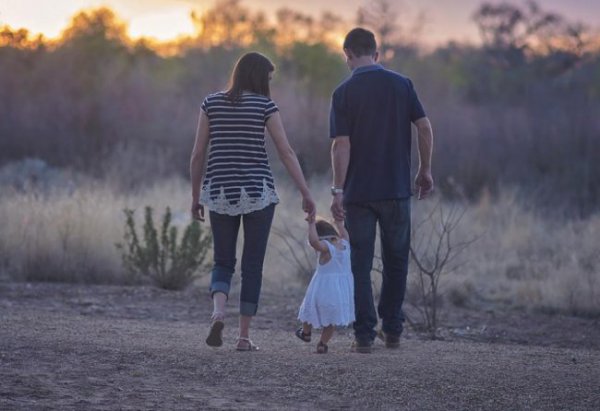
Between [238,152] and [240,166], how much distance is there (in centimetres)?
9

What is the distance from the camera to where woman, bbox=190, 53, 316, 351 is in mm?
7035

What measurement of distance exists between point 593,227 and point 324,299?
10.0 metres

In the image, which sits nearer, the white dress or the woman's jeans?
the woman's jeans

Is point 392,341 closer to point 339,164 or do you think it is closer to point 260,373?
point 339,164

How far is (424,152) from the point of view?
7438 mm

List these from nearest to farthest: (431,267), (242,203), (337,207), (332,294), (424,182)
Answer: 1. (242,203)
2. (332,294)
3. (337,207)
4. (424,182)
5. (431,267)

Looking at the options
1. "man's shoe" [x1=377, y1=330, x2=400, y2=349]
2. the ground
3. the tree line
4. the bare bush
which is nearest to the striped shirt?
the ground

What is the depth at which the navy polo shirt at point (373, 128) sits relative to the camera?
7.38m

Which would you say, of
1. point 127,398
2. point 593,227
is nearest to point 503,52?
point 593,227

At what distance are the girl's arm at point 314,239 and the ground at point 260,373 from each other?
668mm

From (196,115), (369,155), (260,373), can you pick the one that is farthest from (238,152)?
(196,115)

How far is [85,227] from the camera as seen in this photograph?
1340cm

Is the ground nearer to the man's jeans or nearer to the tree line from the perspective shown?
the man's jeans

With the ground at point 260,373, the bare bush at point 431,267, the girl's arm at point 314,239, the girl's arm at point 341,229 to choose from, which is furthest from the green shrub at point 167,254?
the girl's arm at point 314,239
